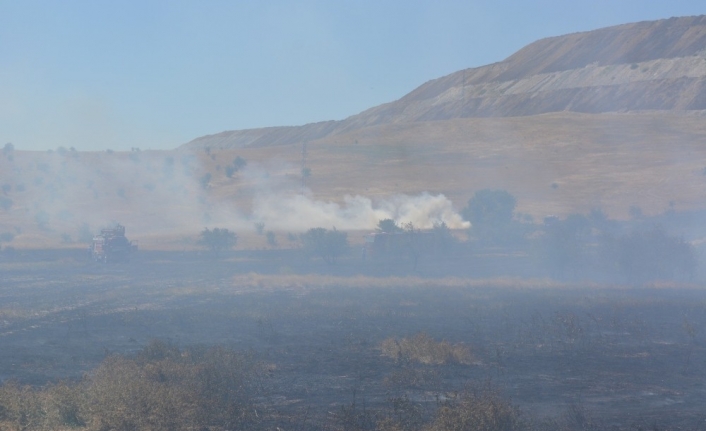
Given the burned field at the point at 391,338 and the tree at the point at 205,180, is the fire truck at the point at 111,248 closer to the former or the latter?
the burned field at the point at 391,338

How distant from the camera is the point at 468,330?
1182 inches

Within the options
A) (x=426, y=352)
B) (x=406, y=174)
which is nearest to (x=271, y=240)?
(x=406, y=174)

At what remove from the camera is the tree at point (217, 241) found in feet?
210

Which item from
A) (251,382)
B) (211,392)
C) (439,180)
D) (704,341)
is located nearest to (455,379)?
(251,382)

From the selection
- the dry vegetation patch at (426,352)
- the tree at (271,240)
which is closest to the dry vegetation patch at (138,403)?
the dry vegetation patch at (426,352)

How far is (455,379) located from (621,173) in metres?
79.6

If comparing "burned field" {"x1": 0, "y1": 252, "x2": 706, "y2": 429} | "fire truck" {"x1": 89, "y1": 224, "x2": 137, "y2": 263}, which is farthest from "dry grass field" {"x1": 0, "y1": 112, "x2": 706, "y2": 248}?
"burned field" {"x1": 0, "y1": 252, "x2": 706, "y2": 429}

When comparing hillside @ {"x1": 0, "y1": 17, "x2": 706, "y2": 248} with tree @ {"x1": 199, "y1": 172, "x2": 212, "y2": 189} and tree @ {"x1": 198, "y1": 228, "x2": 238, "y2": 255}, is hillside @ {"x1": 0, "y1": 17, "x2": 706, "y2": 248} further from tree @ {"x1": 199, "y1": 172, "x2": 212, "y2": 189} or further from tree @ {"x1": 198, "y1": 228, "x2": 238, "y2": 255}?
tree @ {"x1": 198, "y1": 228, "x2": 238, "y2": 255}

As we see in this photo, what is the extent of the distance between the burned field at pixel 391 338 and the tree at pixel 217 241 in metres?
14.0

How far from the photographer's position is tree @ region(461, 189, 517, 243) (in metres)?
67.2

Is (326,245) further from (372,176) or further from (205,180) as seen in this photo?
(205,180)

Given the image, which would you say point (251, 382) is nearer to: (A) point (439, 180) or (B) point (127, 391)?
(B) point (127, 391)

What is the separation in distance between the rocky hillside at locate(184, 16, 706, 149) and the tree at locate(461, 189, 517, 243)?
67189 mm

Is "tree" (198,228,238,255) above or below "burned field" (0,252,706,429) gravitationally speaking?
above
